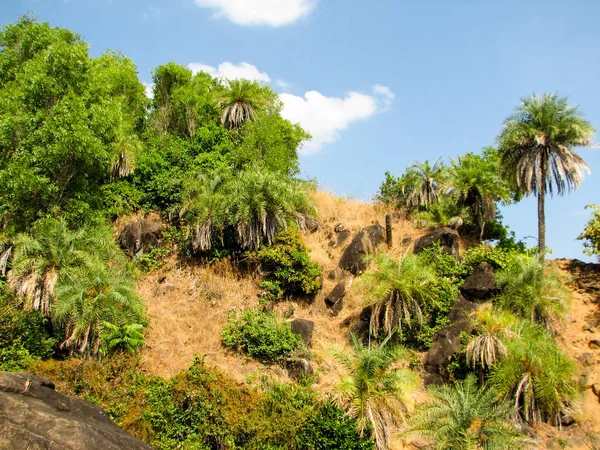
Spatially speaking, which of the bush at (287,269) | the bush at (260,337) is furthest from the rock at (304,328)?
A: the bush at (287,269)

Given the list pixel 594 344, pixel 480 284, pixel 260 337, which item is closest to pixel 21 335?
pixel 260 337

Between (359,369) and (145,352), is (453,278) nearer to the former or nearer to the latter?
(359,369)

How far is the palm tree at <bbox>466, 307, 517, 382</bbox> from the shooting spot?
620 inches

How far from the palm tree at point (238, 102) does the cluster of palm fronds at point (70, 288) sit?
1346 centimetres

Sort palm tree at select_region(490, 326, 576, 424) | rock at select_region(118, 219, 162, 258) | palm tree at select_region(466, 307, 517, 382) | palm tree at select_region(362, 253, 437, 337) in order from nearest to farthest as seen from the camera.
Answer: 1. palm tree at select_region(490, 326, 576, 424)
2. palm tree at select_region(466, 307, 517, 382)
3. palm tree at select_region(362, 253, 437, 337)
4. rock at select_region(118, 219, 162, 258)

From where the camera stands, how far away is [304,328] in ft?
60.3

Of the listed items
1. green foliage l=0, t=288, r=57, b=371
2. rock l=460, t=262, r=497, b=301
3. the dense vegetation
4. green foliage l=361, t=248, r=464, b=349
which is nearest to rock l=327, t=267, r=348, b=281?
the dense vegetation

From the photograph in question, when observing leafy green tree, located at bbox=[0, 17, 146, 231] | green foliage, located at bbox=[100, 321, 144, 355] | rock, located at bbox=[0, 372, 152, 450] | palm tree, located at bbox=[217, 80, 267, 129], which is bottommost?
rock, located at bbox=[0, 372, 152, 450]

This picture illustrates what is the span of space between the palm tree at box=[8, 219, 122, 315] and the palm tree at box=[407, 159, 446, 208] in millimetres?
14506

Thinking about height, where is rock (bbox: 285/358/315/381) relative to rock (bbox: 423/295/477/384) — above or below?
below

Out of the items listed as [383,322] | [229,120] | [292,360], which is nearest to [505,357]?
[383,322]

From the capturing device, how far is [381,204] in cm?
2598

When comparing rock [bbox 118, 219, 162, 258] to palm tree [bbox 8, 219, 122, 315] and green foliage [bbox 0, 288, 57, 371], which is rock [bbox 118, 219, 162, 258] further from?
green foliage [bbox 0, 288, 57, 371]

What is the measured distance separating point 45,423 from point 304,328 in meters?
9.89
